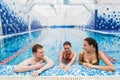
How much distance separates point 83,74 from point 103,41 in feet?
1.58

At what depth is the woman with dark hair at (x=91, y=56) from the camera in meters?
2.28

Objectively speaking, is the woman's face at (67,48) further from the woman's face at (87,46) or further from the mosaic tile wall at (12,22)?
the mosaic tile wall at (12,22)

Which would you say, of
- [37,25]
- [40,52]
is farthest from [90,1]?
[40,52]

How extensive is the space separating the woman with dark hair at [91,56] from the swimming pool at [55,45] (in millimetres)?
51

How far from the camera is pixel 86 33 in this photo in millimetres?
2316

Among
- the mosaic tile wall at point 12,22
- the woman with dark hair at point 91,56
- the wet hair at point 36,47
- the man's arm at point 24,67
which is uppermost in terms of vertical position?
the mosaic tile wall at point 12,22

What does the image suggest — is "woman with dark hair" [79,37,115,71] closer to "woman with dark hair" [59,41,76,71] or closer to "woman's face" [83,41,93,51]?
"woman's face" [83,41,93,51]

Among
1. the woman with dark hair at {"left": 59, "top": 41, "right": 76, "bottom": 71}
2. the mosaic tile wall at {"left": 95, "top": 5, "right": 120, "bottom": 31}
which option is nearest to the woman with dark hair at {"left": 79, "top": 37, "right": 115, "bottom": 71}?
the woman with dark hair at {"left": 59, "top": 41, "right": 76, "bottom": 71}

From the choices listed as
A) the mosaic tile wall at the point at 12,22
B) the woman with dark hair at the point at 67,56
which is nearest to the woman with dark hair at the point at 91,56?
the woman with dark hair at the point at 67,56

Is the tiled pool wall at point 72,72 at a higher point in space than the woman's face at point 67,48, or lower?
lower

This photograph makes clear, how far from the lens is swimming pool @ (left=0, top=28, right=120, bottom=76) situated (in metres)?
2.27

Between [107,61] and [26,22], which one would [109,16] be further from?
[26,22]

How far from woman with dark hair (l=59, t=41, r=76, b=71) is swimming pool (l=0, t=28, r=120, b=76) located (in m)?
0.05

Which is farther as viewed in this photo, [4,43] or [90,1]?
[4,43]
